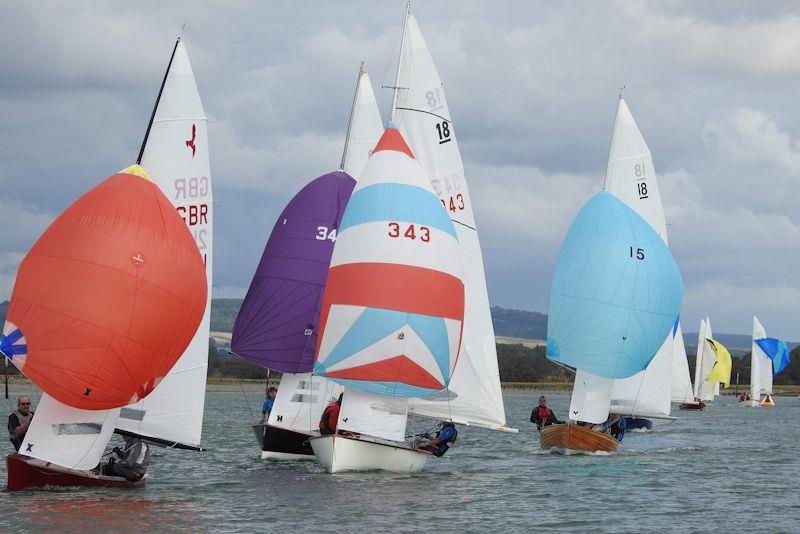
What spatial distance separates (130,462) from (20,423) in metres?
2.40

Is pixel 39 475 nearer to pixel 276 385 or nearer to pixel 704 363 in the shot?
pixel 704 363

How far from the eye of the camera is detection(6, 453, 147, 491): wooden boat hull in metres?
24.3

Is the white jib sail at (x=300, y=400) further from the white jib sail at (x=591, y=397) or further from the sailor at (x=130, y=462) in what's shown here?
the white jib sail at (x=591, y=397)

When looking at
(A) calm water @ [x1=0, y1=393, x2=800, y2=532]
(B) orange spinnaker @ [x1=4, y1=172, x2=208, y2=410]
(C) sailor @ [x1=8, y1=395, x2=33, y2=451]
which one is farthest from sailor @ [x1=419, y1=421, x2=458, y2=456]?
(C) sailor @ [x1=8, y1=395, x2=33, y2=451]

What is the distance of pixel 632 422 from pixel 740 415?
33.0 metres

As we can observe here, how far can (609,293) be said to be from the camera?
1510 inches

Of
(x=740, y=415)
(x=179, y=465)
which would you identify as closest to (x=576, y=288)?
(x=179, y=465)

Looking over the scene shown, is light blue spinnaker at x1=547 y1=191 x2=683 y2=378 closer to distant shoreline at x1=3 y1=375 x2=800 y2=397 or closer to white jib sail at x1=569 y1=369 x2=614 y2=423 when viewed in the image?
white jib sail at x1=569 y1=369 x2=614 y2=423

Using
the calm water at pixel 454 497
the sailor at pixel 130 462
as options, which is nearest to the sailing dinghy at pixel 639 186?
the calm water at pixel 454 497

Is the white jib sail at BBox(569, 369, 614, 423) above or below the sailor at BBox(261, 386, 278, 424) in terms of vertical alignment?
above

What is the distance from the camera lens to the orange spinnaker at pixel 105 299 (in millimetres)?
23688

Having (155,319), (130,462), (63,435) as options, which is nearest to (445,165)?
(155,319)

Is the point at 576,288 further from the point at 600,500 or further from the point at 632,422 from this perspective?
the point at 632,422

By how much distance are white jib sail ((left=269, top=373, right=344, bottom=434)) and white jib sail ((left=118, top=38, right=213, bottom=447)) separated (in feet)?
20.6
